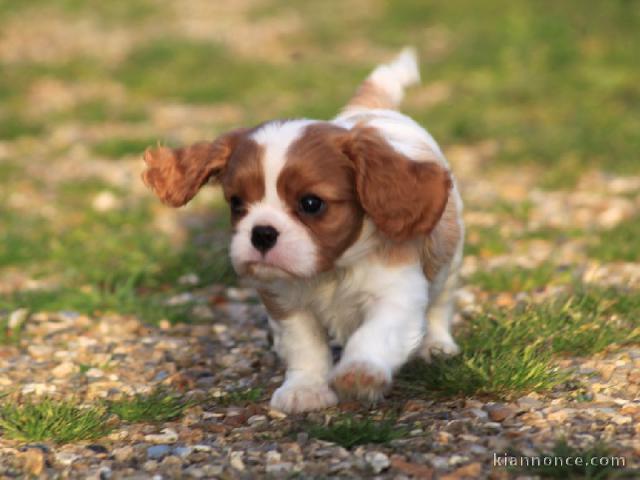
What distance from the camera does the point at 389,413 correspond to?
343cm

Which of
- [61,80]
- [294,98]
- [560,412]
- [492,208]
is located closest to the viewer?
[560,412]

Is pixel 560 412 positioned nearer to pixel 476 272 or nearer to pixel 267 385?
pixel 267 385

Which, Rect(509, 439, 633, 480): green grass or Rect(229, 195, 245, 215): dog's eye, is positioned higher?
Rect(229, 195, 245, 215): dog's eye

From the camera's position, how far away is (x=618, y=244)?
5.48 m

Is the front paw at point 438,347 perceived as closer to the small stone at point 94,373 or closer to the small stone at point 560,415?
the small stone at point 560,415

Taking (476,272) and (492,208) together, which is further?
(492,208)

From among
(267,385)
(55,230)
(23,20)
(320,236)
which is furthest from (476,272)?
(23,20)

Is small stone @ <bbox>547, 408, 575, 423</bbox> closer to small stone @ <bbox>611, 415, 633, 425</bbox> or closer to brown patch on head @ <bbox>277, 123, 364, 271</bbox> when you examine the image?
small stone @ <bbox>611, 415, 633, 425</bbox>

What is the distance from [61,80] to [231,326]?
7.33 meters

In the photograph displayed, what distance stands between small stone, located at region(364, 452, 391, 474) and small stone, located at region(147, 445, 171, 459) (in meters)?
0.64

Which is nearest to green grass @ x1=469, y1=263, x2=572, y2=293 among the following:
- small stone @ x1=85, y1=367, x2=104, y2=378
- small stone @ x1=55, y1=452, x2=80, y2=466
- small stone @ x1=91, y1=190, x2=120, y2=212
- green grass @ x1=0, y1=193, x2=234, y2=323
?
green grass @ x1=0, y1=193, x2=234, y2=323

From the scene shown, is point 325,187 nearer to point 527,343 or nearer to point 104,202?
point 527,343

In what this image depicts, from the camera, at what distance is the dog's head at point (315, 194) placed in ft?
10.8

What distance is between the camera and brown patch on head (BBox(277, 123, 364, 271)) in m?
3.31
